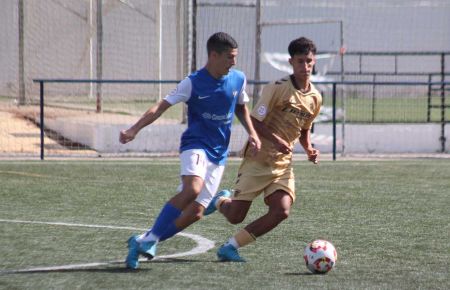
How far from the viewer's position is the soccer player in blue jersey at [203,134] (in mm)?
7367

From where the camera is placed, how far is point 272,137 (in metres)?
7.74

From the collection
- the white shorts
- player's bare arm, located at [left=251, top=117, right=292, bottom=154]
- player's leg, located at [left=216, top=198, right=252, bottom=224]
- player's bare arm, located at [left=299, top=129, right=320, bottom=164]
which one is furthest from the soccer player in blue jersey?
player's bare arm, located at [left=299, top=129, right=320, bottom=164]

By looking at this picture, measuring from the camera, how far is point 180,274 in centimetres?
692

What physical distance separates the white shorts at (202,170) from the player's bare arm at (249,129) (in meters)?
0.30

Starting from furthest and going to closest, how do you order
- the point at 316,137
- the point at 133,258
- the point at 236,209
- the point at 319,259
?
the point at 316,137
the point at 236,209
the point at 133,258
the point at 319,259

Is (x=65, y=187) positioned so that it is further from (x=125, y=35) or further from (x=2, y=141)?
(x=125, y=35)

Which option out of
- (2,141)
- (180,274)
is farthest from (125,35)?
(180,274)

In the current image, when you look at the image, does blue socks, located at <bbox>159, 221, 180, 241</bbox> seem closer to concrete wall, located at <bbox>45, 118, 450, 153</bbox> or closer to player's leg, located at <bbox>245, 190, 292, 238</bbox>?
player's leg, located at <bbox>245, 190, 292, 238</bbox>

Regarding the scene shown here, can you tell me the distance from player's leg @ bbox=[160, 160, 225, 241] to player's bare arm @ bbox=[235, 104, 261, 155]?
0.98 feet

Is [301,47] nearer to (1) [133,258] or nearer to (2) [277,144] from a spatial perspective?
(2) [277,144]

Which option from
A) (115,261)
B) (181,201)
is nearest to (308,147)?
(181,201)

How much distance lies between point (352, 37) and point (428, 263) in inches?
911

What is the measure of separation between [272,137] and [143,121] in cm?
105

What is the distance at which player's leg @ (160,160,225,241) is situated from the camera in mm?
7387
